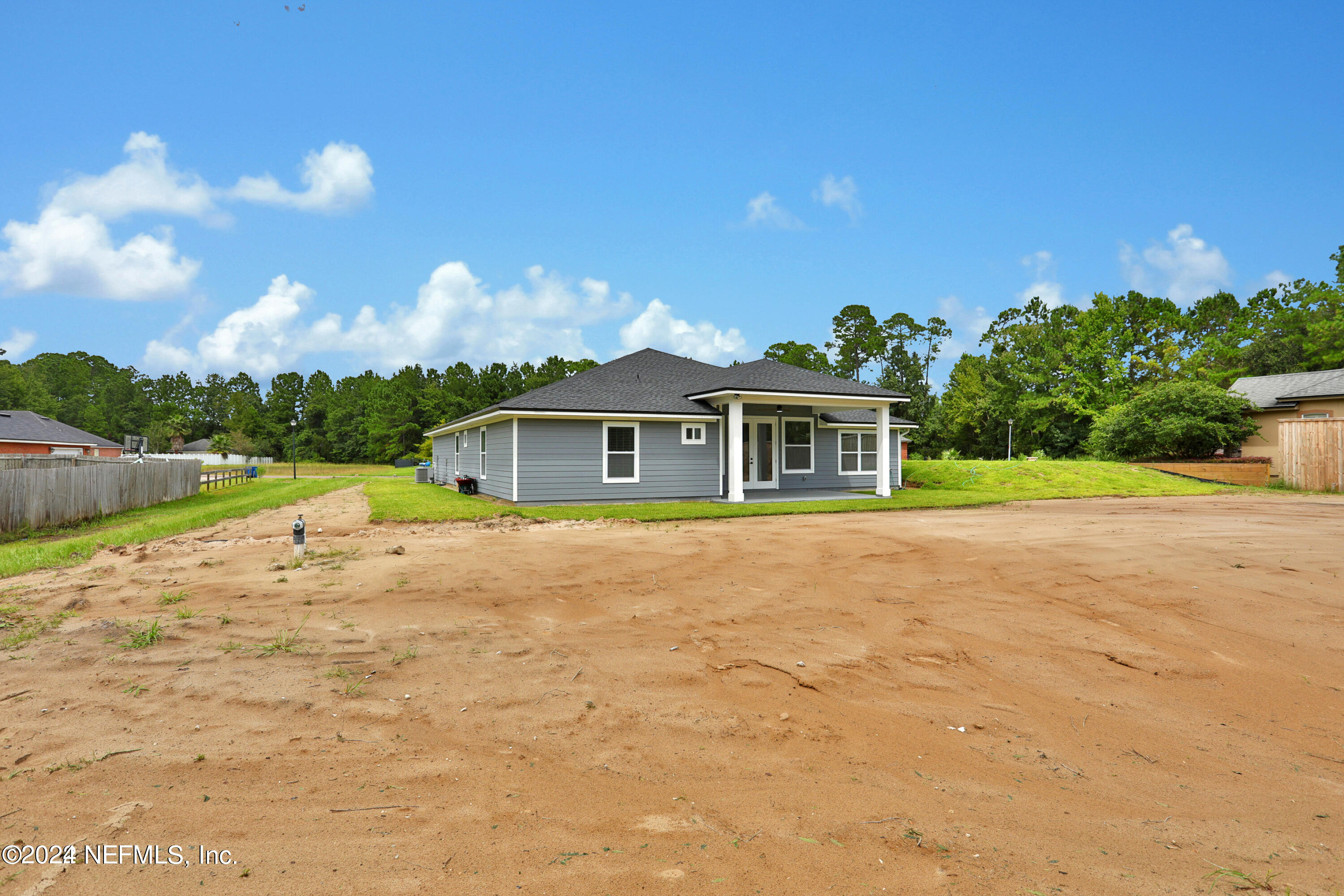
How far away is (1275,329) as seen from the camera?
4469 centimetres

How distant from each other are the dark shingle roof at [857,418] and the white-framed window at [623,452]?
705 cm

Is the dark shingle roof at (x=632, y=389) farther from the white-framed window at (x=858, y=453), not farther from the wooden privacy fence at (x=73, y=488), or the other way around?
the wooden privacy fence at (x=73, y=488)

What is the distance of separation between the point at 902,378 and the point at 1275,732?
5616cm

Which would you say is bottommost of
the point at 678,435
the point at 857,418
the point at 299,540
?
the point at 299,540

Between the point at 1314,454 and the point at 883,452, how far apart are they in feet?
45.9

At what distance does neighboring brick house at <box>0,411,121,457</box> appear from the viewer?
37812 mm

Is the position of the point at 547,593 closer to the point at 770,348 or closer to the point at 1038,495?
the point at 1038,495

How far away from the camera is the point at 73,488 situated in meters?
14.2

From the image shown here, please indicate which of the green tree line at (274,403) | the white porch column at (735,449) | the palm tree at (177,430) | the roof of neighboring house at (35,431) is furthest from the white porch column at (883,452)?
the palm tree at (177,430)

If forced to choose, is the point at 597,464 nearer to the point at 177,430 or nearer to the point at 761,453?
the point at 761,453

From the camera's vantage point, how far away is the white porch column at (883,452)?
1922cm

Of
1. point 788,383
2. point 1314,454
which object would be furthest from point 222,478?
point 1314,454

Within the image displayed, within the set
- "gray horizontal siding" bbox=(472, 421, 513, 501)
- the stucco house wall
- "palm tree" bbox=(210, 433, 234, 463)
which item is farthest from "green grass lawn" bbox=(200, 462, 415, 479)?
the stucco house wall

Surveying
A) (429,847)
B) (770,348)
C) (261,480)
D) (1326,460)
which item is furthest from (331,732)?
(770,348)
